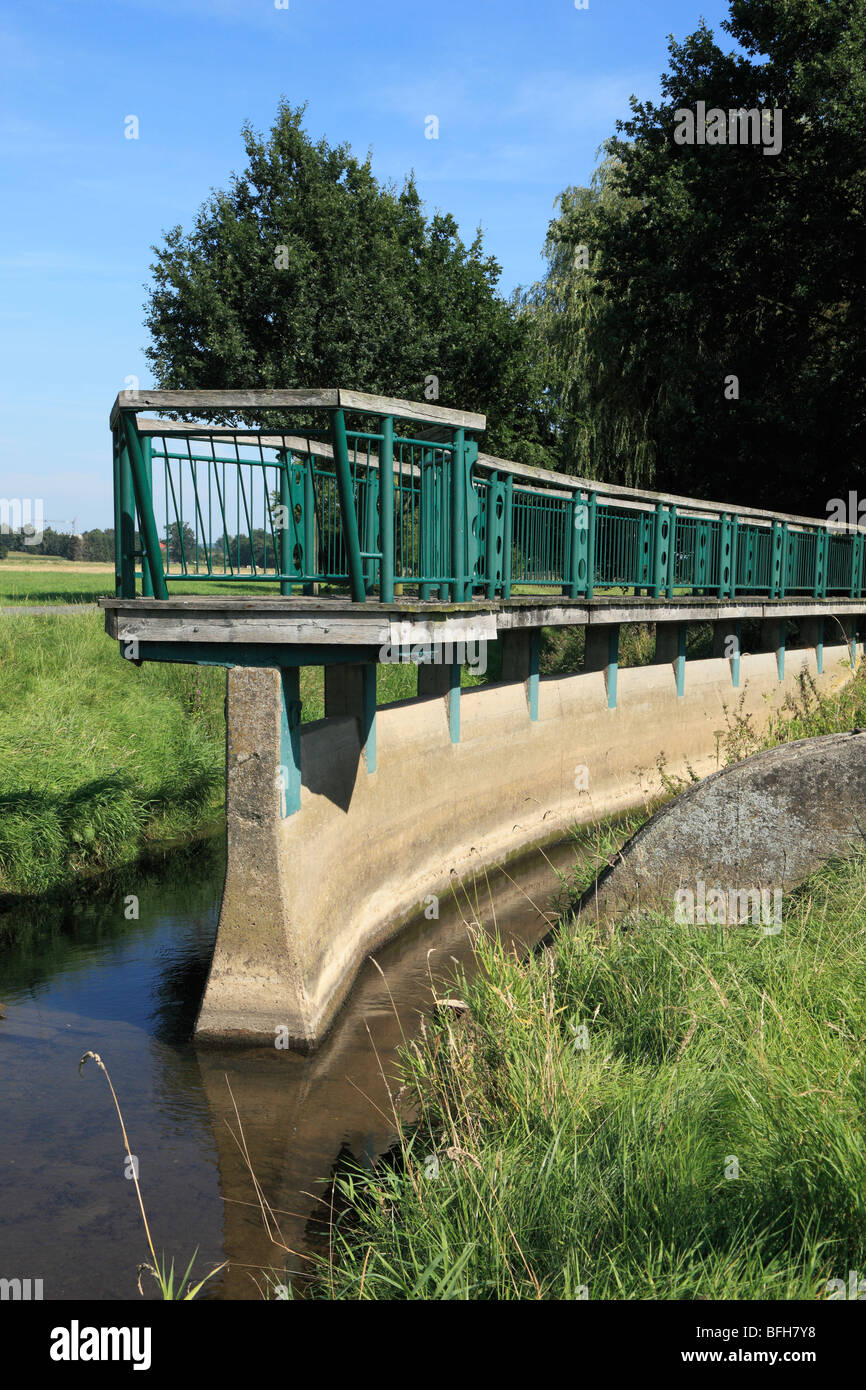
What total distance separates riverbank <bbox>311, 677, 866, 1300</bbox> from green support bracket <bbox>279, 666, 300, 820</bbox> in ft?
6.00

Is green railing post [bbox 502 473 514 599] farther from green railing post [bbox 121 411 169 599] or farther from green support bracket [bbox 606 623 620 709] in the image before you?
green railing post [bbox 121 411 169 599]

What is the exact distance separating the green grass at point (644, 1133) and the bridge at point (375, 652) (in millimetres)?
1957

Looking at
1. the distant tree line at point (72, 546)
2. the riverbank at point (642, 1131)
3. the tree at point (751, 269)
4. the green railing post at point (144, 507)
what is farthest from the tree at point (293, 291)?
the distant tree line at point (72, 546)

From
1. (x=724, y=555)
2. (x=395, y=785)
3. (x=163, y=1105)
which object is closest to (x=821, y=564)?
(x=724, y=555)

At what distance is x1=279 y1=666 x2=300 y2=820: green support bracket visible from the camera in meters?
7.12

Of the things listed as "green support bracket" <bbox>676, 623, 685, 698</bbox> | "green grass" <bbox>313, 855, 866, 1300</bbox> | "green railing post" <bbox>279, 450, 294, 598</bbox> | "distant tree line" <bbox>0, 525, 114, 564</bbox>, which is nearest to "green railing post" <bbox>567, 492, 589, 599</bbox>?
"green support bracket" <bbox>676, 623, 685, 698</bbox>

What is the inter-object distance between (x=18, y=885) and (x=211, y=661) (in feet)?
16.5

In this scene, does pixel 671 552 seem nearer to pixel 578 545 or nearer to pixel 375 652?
pixel 578 545

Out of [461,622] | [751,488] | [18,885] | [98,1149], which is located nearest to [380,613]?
[461,622]

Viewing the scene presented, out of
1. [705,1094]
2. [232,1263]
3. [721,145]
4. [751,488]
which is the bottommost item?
[232,1263]

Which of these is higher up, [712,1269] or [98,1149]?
[712,1269]

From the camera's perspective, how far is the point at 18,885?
35.6 feet

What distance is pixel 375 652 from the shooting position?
7.20 m

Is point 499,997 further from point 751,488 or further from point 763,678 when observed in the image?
point 751,488
